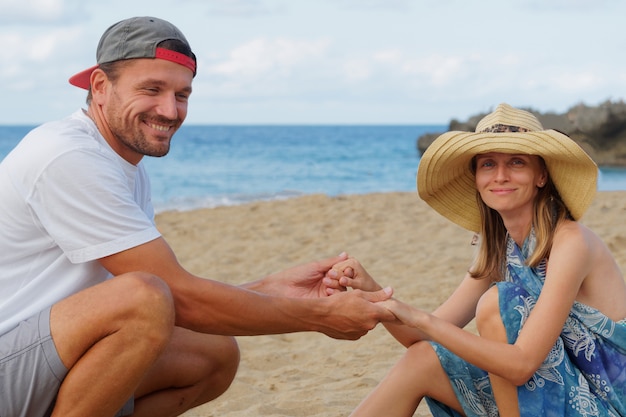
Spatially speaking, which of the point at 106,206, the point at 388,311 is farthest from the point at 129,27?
the point at 388,311

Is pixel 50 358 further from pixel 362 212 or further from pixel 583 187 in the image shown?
pixel 362 212

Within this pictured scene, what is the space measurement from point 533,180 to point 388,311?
0.75 m

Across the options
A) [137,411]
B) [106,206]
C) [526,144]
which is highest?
[526,144]

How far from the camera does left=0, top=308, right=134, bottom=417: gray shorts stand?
2.57 meters

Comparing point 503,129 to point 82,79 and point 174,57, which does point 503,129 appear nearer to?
point 174,57

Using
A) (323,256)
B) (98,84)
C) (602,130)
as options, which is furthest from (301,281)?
(602,130)

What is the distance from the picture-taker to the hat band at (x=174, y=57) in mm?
2971

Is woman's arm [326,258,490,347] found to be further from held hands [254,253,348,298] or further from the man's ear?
the man's ear

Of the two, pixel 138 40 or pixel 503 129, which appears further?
pixel 503 129

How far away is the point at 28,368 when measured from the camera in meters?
2.57

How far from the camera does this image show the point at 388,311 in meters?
3.00

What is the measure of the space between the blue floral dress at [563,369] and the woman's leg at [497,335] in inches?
0.9

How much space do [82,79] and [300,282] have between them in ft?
4.07

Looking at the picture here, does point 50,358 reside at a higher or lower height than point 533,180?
lower
